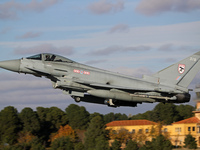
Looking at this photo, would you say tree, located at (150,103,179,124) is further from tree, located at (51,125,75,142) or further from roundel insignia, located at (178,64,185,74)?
roundel insignia, located at (178,64,185,74)

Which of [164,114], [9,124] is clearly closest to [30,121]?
[9,124]

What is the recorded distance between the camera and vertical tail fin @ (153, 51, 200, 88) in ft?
88.4

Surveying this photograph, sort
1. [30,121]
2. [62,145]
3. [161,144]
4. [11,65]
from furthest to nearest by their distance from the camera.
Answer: [30,121] → [161,144] → [62,145] → [11,65]

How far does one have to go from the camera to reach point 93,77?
2544 cm

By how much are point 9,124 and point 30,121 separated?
22.5 feet

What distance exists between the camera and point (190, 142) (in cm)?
6575

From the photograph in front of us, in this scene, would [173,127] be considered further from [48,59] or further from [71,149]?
[48,59]

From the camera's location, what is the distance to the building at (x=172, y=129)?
71562mm

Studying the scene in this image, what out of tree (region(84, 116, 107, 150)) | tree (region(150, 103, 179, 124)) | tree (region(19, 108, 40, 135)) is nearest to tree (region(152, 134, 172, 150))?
tree (region(84, 116, 107, 150))

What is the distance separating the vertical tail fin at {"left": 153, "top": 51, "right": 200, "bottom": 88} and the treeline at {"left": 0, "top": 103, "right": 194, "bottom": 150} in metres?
32.1

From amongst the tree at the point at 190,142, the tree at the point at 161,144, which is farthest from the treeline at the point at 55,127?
the tree at the point at 190,142

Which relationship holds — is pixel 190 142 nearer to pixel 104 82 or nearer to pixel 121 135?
pixel 121 135

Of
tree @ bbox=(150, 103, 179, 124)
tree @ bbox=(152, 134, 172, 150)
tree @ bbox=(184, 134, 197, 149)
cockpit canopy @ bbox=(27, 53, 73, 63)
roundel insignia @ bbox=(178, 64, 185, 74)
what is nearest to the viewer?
cockpit canopy @ bbox=(27, 53, 73, 63)

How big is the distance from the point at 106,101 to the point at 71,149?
33285mm
